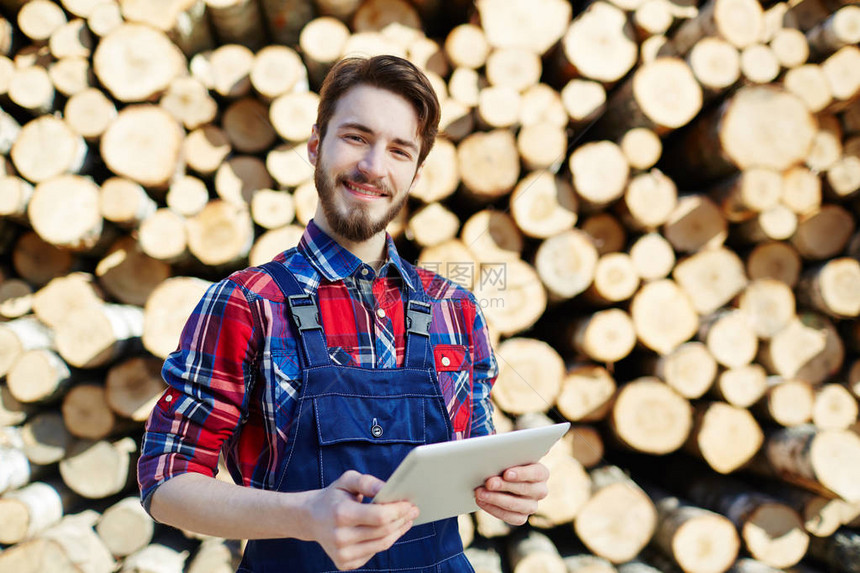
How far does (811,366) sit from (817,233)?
0.60 meters

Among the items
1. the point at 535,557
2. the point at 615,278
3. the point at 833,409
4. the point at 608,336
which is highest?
the point at 615,278

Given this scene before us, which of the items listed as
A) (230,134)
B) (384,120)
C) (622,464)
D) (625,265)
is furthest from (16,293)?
(622,464)

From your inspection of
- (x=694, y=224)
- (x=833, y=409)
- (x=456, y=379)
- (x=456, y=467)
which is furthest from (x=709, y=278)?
(x=456, y=467)

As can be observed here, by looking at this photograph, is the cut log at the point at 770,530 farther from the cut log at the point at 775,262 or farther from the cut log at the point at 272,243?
the cut log at the point at 272,243

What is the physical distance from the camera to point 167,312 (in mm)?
2180

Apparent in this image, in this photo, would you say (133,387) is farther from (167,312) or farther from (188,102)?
(188,102)

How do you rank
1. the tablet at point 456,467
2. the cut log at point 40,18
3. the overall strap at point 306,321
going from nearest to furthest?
1. the tablet at point 456,467
2. the overall strap at point 306,321
3. the cut log at point 40,18

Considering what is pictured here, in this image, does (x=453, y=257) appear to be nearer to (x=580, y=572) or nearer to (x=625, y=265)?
(x=625, y=265)

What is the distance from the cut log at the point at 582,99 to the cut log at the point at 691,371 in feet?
3.51

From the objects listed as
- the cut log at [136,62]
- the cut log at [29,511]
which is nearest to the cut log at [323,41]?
the cut log at [136,62]

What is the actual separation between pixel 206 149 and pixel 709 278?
7.28ft

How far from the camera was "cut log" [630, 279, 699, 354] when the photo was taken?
7.59ft

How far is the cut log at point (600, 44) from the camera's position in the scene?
8.01 feet

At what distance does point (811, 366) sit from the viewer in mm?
2461
